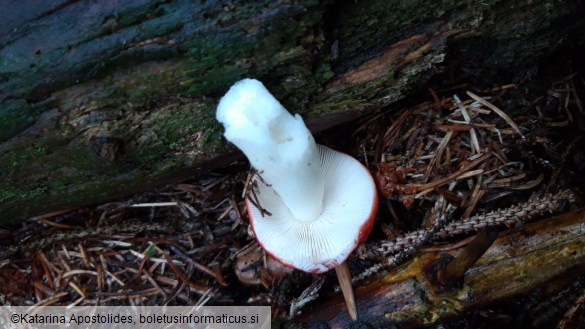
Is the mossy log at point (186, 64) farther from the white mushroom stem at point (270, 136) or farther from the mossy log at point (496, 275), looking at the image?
the mossy log at point (496, 275)

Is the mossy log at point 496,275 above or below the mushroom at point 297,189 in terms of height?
below

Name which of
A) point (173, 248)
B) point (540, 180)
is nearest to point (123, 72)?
point (173, 248)

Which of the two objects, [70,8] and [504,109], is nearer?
[70,8]

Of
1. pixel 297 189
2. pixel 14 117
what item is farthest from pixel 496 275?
A: pixel 14 117

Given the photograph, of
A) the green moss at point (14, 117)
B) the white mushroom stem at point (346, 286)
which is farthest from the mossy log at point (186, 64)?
the white mushroom stem at point (346, 286)

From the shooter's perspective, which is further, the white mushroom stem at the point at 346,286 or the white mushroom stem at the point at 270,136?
the white mushroom stem at the point at 346,286

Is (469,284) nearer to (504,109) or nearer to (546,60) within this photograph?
(504,109)
